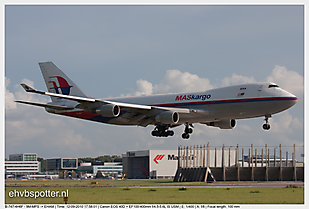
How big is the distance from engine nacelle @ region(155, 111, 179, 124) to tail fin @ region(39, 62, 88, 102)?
17.6 meters

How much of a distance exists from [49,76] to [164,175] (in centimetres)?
9473

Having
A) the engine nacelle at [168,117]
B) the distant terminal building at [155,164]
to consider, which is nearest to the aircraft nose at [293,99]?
the engine nacelle at [168,117]

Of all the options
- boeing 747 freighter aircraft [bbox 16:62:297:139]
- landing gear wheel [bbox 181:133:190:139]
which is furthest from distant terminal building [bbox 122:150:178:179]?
boeing 747 freighter aircraft [bbox 16:62:297:139]

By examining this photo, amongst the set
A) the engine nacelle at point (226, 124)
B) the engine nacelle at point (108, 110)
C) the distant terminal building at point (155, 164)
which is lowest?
the distant terminal building at point (155, 164)

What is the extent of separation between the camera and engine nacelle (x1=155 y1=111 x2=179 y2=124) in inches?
2018

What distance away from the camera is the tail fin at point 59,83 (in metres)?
64.2

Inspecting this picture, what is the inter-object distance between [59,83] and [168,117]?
23.2 metres

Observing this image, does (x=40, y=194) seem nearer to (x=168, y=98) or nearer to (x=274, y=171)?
(x=168, y=98)

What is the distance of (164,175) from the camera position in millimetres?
150625

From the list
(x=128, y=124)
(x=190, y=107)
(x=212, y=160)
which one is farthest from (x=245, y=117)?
(x=212, y=160)

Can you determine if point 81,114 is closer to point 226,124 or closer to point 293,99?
point 226,124

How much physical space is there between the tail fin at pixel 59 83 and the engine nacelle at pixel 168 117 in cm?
1761

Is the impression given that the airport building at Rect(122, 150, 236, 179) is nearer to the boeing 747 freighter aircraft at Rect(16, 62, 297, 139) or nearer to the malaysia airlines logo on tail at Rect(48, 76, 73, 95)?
the malaysia airlines logo on tail at Rect(48, 76, 73, 95)

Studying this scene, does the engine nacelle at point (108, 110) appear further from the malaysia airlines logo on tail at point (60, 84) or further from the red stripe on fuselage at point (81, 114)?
the malaysia airlines logo on tail at point (60, 84)
